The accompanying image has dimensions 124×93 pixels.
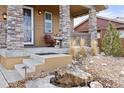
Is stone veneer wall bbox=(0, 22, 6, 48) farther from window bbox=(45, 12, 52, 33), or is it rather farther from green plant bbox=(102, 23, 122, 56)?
green plant bbox=(102, 23, 122, 56)

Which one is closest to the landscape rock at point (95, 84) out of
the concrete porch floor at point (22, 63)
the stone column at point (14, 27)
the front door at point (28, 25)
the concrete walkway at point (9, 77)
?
the concrete porch floor at point (22, 63)

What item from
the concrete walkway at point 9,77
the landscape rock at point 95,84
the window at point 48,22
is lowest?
the landscape rock at point 95,84

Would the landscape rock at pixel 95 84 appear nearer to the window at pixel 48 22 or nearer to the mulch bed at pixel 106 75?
the mulch bed at pixel 106 75

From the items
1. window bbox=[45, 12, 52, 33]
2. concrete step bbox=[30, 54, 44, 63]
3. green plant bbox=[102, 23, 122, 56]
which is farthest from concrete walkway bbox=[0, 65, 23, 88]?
green plant bbox=[102, 23, 122, 56]

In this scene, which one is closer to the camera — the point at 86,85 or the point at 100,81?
the point at 86,85

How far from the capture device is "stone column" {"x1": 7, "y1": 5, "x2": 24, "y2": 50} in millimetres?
5117

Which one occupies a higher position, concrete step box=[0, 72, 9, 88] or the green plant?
the green plant

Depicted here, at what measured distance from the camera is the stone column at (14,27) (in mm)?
5117

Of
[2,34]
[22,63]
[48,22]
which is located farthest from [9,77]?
[48,22]

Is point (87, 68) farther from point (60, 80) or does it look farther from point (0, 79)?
point (0, 79)

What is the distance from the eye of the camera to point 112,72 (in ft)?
16.5
